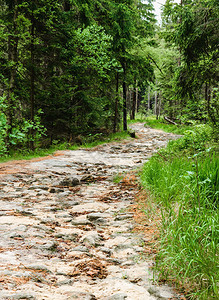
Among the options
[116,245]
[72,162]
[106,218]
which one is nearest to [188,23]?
[72,162]

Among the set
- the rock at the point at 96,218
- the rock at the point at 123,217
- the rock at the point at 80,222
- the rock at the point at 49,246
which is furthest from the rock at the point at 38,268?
the rock at the point at 123,217

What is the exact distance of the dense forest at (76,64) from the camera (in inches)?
308

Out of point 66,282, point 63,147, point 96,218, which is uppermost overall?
point 63,147

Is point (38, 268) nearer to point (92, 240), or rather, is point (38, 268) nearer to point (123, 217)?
point (92, 240)

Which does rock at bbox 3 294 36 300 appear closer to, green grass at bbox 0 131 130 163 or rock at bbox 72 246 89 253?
rock at bbox 72 246 89 253

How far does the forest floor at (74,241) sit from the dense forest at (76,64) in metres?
1.89

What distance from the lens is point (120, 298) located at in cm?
184

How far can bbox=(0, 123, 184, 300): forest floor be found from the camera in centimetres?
192

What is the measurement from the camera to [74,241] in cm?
296

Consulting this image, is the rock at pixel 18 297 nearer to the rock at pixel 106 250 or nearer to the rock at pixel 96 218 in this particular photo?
the rock at pixel 106 250

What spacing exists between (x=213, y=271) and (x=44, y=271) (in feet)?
4.59

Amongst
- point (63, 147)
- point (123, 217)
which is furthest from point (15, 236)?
point (63, 147)

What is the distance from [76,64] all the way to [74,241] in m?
9.20

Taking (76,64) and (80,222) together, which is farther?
(76,64)
